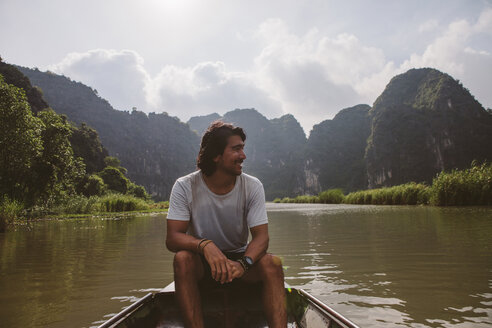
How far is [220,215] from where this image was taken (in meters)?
2.31

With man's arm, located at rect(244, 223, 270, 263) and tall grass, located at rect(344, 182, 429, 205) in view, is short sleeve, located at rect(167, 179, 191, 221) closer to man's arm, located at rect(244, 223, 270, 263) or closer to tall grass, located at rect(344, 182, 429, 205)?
Result: man's arm, located at rect(244, 223, 270, 263)

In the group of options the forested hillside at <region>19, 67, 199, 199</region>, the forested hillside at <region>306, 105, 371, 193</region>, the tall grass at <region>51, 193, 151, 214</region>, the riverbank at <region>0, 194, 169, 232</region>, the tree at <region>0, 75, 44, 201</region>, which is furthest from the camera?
the forested hillside at <region>306, 105, 371, 193</region>

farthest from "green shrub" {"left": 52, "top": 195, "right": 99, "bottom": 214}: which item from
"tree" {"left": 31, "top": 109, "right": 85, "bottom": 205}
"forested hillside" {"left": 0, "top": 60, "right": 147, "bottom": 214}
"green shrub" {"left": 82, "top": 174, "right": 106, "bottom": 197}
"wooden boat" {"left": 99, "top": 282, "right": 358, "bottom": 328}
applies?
"wooden boat" {"left": 99, "top": 282, "right": 358, "bottom": 328}

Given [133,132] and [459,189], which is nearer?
[459,189]

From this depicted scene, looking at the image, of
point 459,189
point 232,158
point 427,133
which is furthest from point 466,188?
point 427,133

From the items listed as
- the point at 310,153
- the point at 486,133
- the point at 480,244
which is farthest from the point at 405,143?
the point at 480,244

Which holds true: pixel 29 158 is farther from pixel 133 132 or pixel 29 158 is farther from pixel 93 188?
pixel 133 132

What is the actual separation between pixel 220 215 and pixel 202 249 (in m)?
0.36

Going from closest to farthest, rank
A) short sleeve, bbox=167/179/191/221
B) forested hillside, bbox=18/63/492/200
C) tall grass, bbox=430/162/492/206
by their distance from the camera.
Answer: short sleeve, bbox=167/179/191/221
tall grass, bbox=430/162/492/206
forested hillside, bbox=18/63/492/200

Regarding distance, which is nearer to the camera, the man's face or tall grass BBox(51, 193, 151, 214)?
the man's face

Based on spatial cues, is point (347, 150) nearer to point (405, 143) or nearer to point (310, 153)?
point (310, 153)

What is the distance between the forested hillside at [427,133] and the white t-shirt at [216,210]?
87628mm

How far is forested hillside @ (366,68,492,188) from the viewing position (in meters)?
77.1

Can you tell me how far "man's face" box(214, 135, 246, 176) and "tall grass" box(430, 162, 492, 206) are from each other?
1771 centimetres
